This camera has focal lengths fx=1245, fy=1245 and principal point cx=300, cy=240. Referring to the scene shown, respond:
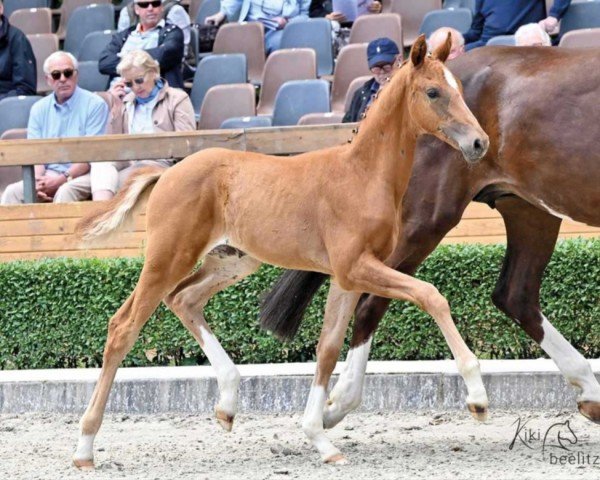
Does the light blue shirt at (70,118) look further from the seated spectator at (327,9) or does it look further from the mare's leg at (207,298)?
the mare's leg at (207,298)

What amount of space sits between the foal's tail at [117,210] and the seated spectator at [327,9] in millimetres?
6448

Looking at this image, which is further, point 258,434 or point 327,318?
point 258,434

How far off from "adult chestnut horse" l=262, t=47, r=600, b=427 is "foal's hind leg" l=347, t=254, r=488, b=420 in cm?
100

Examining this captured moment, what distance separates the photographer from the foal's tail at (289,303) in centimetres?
654

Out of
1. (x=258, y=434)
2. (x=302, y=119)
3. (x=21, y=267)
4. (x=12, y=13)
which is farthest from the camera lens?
(x=12, y=13)

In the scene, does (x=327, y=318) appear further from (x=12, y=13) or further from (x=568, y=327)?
(x=12, y=13)

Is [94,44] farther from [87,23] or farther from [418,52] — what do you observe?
[418,52]

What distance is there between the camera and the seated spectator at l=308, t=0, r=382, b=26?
1222cm

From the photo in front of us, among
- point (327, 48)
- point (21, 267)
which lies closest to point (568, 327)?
point (21, 267)

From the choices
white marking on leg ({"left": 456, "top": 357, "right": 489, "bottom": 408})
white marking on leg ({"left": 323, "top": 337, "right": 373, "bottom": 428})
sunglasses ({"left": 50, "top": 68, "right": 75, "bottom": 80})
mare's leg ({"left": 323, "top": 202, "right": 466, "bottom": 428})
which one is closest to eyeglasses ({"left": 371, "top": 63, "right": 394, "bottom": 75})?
sunglasses ({"left": 50, "top": 68, "right": 75, "bottom": 80})

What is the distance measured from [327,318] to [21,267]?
320cm

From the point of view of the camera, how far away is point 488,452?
5.83 metres

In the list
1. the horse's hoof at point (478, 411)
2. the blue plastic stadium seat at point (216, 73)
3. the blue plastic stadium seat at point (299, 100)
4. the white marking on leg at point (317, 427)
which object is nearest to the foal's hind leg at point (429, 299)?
the horse's hoof at point (478, 411)

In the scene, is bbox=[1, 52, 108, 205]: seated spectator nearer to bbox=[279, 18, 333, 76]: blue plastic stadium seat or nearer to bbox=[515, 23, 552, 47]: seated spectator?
bbox=[279, 18, 333, 76]: blue plastic stadium seat
